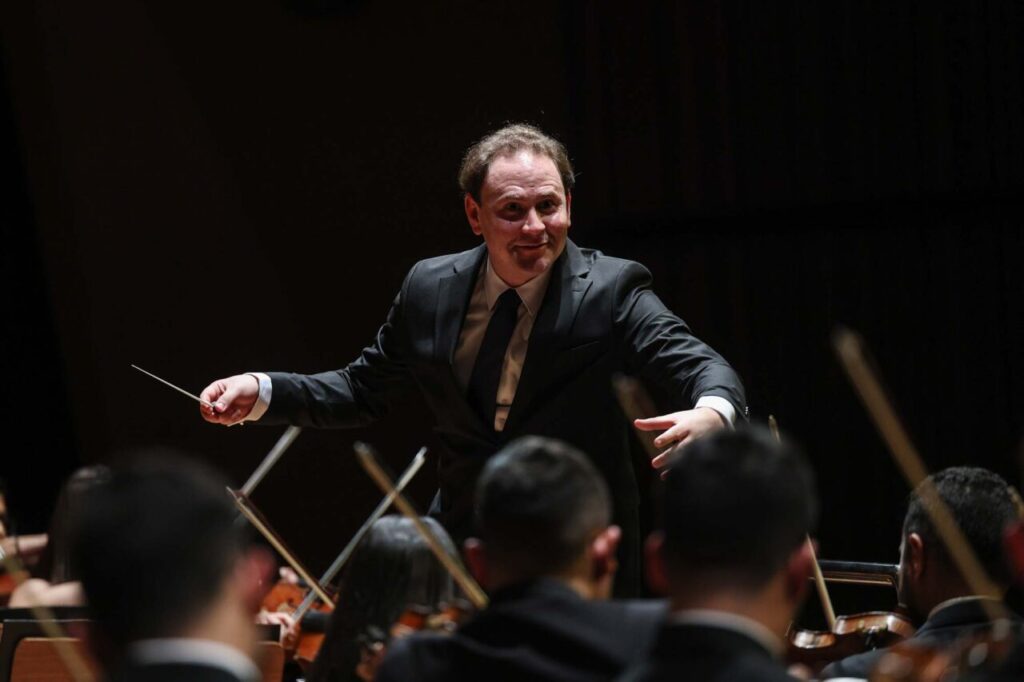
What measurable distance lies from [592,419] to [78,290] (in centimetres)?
283

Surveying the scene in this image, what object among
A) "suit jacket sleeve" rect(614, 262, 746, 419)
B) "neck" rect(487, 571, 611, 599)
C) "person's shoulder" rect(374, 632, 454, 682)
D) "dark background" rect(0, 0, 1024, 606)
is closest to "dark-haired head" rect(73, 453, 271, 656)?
"person's shoulder" rect(374, 632, 454, 682)

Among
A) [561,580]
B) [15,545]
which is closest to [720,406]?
[561,580]

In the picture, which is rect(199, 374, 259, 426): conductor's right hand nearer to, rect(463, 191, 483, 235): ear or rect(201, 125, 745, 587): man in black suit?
rect(201, 125, 745, 587): man in black suit

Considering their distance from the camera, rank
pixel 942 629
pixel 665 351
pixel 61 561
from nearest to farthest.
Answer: pixel 942 629 → pixel 665 351 → pixel 61 561

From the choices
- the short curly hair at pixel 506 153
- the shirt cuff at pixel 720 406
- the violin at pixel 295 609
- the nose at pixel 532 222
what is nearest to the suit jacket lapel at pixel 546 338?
the nose at pixel 532 222

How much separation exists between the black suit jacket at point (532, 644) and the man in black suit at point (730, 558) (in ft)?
0.36

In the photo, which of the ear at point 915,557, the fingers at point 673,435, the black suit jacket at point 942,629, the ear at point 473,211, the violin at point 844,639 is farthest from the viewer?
the ear at point 473,211

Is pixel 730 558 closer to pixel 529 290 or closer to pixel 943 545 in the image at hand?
pixel 943 545

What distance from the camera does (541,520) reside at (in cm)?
175

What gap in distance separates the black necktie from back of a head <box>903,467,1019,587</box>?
1099 mm

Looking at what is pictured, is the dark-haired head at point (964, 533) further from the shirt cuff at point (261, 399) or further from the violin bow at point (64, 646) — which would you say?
the shirt cuff at point (261, 399)

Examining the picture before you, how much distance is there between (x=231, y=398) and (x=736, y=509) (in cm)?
208

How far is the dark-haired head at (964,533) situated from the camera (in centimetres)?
243

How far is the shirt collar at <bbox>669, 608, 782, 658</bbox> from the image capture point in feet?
4.77
